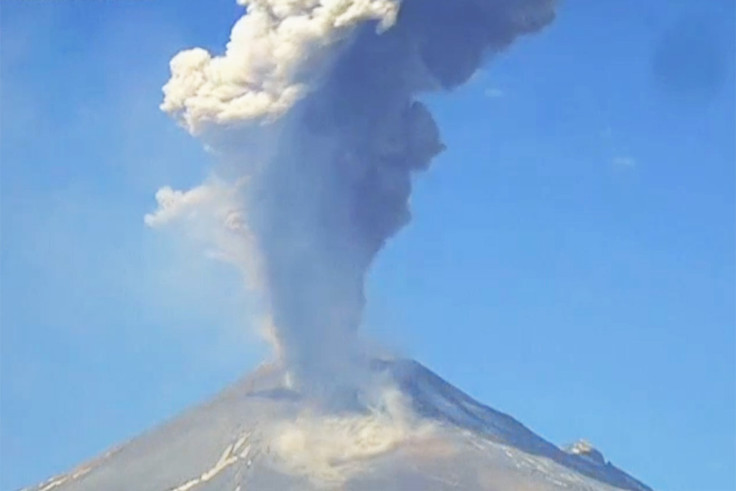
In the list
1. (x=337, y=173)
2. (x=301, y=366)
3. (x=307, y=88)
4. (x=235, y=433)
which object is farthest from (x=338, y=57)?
(x=235, y=433)

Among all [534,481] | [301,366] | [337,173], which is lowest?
[534,481]

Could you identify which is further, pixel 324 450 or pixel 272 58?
pixel 324 450

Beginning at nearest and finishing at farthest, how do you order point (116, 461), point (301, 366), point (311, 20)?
1. point (311, 20)
2. point (301, 366)
3. point (116, 461)

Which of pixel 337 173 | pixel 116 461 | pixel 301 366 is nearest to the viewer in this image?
pixel 337 173

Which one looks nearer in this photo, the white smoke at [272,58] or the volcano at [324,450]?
the white smoke at [272,58]

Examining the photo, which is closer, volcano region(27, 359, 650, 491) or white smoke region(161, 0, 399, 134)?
white smoke region(161, 0, 399, 134)

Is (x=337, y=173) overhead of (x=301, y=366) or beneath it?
overhead

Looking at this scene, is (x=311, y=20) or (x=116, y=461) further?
(x=116, y=461)

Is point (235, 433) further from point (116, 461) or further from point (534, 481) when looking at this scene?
point (534, 481)
